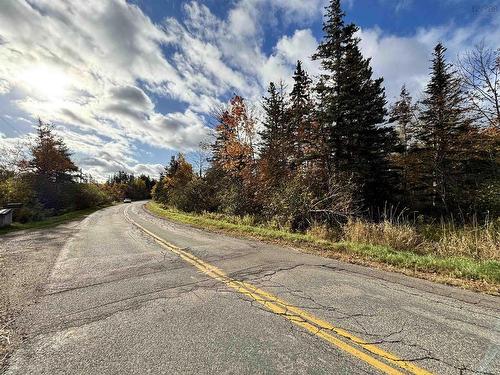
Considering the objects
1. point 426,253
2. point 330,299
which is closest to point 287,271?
point 330,299

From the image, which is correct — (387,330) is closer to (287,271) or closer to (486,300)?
(486,300)

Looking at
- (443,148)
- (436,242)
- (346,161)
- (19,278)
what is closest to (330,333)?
(19,278)

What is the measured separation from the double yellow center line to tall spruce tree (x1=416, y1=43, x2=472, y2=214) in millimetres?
22133

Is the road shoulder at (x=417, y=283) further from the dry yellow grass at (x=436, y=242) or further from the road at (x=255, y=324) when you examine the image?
the dry yellow grass at (x=436, y=242)

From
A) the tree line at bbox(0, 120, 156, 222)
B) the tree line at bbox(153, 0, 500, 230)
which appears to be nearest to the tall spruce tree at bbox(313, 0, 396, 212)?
the tree line at bbox(153, 0, 500, 230)

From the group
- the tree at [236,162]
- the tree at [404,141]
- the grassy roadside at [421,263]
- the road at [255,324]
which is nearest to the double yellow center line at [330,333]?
the road at [255,324]

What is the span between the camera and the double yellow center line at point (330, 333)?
9.08 ft

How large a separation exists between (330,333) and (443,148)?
80.4 ft

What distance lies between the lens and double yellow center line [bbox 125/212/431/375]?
9.08 feet

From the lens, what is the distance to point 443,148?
2267 cm

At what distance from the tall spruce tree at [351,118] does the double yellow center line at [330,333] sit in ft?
50.1

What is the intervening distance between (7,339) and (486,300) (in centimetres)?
660

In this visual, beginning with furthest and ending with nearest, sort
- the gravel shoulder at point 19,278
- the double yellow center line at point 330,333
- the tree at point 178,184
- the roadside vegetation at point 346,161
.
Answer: the tree at point 178,184 → the roadside vegetation at point 346,161 → the gravel shoulder at point 19,278 → the double yellow center line at point 330,333

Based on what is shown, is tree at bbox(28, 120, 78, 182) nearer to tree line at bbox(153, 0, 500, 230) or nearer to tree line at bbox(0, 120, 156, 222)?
tree line at bbox(0, 120, 156, 222)
